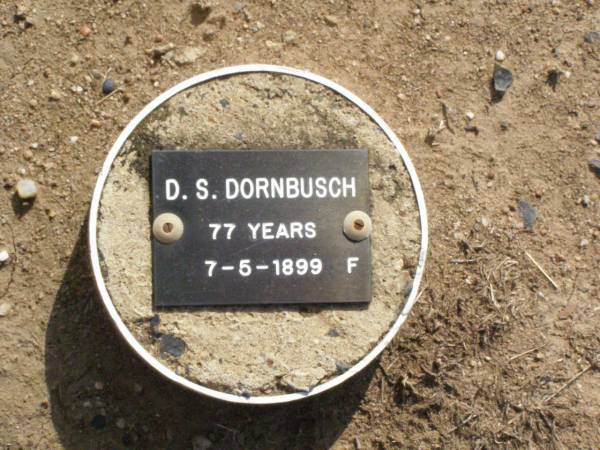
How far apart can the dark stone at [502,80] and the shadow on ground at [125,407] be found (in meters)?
1.34

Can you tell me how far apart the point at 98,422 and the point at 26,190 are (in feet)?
2.85

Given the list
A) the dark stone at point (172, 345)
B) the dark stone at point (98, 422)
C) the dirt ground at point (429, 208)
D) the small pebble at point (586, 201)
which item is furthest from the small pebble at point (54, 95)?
the small pebble at point (586, 201)

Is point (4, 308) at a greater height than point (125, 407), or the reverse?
point (4, 308)

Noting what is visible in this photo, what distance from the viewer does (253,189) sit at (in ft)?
8.17

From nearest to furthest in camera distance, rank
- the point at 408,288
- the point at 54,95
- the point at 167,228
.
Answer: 1. the point at 167,228
2. the point at 408,288
3. the point at 54,95

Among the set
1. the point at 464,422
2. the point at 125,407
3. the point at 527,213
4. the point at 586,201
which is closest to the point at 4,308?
the point at 125,407

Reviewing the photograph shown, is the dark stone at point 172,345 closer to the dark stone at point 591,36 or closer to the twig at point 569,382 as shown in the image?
the twig at point 569,382

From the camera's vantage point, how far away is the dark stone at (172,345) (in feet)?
8.12

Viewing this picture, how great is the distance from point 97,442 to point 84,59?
139 centimetres

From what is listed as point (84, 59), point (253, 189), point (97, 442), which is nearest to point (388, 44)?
point (253, 189)

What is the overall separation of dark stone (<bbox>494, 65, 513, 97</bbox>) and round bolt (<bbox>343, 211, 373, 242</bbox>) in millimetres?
884

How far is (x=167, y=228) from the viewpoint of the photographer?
2.44 metres

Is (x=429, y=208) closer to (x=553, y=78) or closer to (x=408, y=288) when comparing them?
(x=408, y=288)

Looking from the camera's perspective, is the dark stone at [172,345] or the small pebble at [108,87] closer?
the dark stone at [172,345]
